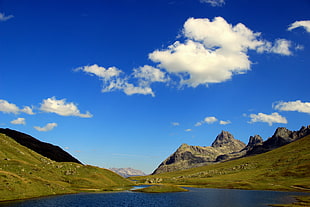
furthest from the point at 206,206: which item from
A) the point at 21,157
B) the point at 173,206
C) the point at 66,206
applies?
the point at 21,157

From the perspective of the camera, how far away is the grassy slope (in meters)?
100

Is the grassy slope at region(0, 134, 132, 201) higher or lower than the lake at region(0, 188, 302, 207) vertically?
higher

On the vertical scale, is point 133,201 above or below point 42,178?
below

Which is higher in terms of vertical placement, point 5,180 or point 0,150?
point 0,150

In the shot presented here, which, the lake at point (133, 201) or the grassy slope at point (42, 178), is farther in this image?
the grassy slope at point (42, 178)

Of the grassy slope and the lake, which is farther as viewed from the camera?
the grassy slope

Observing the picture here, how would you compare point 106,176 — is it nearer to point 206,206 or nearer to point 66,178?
point 66,178

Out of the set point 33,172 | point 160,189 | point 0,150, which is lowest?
point 160,189

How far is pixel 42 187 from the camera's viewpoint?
115 meters

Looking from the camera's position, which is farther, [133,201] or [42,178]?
[42,178]

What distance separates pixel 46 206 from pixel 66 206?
639 centimetres

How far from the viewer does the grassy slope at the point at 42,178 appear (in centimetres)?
10025

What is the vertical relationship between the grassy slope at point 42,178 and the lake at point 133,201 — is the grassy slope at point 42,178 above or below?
above

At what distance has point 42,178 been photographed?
12988 centimetres
